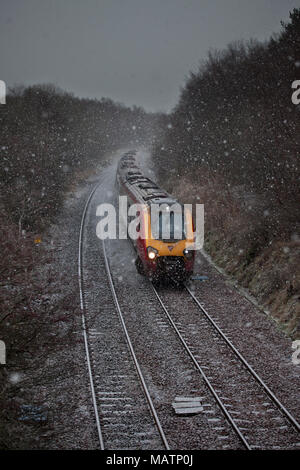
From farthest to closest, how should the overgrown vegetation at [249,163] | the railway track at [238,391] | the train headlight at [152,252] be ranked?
the train headlight at [152,252] < the overgrown vegetation at [249,163] < the railway track at [238,391]

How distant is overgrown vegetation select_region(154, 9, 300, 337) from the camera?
1504 centimetres

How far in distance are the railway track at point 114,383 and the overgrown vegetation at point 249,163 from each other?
4352 millimetres

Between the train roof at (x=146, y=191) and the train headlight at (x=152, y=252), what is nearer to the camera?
the train headlight at (x=152, y=252)

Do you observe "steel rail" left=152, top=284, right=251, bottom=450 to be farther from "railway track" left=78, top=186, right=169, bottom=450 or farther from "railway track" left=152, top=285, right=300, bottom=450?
"railway track" left=78, top=186, right=169, bottom=450

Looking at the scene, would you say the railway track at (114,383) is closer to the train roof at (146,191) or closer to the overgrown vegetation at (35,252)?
the overgrown vegetation at (35,252)

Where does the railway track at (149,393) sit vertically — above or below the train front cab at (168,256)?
below

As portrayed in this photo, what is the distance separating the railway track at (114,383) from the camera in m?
7.97

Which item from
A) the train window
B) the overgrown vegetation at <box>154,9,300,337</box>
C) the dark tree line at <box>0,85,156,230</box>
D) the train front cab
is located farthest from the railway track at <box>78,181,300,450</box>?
the dark tree line at <box>0,85,156,230</box>

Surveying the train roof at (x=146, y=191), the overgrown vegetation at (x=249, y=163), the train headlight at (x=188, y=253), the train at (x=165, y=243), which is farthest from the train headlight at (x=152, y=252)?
the overgrown vegetation at (x=249, y=163)

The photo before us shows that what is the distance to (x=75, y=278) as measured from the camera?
16.8m

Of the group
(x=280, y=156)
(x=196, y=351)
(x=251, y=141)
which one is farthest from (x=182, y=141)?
(x=196, y=351)

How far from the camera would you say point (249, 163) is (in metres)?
21.1

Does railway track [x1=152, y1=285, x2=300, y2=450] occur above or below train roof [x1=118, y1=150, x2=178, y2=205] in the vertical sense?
below

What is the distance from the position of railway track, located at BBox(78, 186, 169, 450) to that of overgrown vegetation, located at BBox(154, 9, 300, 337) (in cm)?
435
